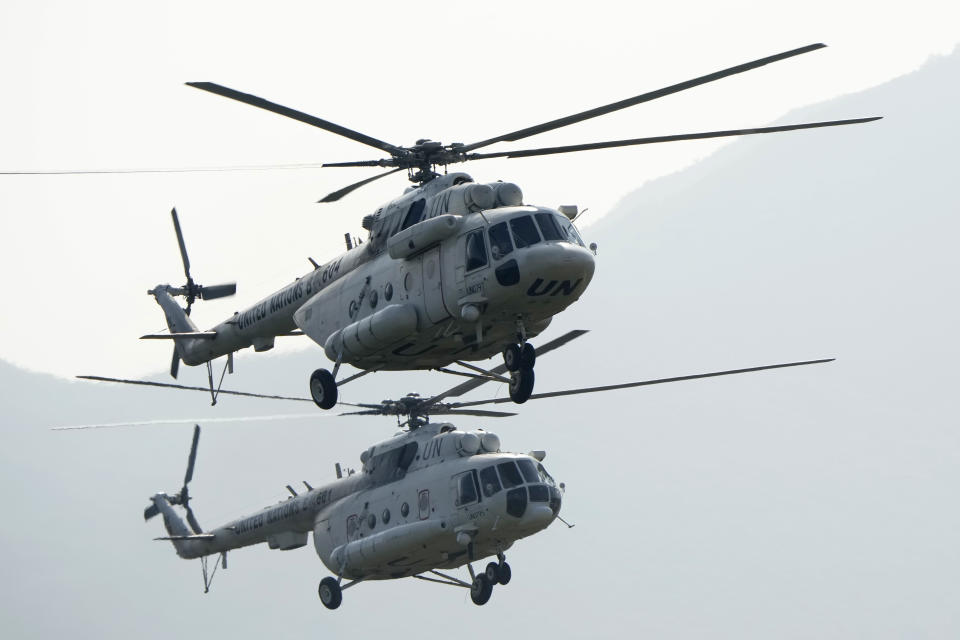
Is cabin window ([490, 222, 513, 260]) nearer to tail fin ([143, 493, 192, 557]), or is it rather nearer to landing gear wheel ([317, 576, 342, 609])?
landing gear wheel ([317, 576, 342, 609])

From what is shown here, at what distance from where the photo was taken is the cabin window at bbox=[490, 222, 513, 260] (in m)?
23.6

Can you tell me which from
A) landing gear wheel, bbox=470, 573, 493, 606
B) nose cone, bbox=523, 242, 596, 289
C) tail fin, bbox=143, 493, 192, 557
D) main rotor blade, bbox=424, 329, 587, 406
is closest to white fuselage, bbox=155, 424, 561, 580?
landing gear wheel, bbox=470, 573, 493, 606

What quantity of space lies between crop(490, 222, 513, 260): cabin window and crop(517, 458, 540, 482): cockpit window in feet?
36.5

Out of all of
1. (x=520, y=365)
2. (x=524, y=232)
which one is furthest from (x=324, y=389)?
(x=524, y=232)

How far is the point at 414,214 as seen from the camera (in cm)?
2608

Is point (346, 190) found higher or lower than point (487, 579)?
higher

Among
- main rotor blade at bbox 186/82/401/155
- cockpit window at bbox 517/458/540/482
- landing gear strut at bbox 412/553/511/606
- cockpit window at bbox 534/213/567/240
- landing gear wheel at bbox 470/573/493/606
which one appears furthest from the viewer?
landing gear strut at bbox 412/553/511/606

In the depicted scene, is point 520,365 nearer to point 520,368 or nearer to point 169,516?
point 520,368

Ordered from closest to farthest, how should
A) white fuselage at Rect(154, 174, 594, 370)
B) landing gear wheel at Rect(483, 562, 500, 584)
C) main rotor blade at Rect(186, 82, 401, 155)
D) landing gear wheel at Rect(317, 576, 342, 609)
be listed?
main rotor blade at Rect(186, 82, 401, 155)
white fuselage at Rect(154, 174, 594, 370)
landing gear wheel at Rect(483, 562, 500, 584)
landing gear wheel at Rect(317, 576, 342, 609)

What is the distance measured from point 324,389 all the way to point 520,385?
15.2 ft

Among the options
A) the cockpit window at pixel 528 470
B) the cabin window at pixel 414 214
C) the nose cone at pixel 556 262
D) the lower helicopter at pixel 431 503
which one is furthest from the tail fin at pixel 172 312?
the nose cone at pixel 556 262

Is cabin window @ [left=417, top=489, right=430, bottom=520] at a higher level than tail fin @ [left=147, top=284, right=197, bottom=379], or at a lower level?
lower

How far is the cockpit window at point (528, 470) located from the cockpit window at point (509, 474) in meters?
0.17

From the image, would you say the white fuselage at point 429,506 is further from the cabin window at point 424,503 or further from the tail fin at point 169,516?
the tail fin at point 169,516
